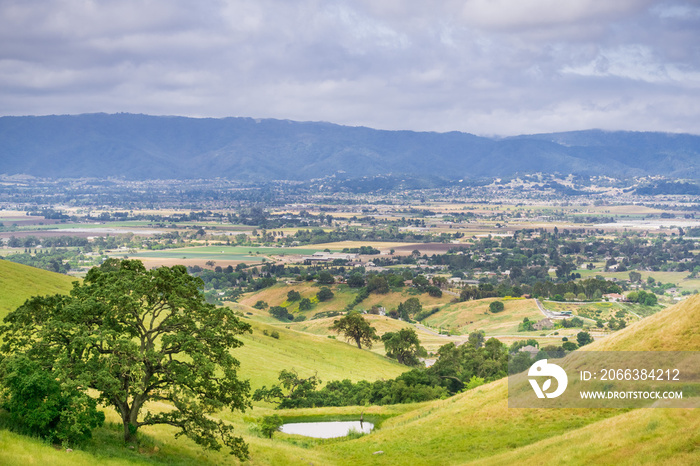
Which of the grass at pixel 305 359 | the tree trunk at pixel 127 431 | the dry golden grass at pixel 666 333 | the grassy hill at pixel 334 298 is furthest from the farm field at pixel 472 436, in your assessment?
the grassy hill at pixel 334 298

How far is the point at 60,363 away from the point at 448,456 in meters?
19.2

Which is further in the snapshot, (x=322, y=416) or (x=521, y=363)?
(x=322, y=416)

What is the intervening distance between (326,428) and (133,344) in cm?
2607

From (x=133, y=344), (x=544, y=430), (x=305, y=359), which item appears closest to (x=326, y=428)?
(x=544, y=430)

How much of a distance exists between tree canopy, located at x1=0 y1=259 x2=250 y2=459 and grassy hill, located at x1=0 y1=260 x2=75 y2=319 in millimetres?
29477

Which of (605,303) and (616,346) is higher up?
(616,346)

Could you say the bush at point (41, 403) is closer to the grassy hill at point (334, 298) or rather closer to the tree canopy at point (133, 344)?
the tree canopy at point (133, 344)

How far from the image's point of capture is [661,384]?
32.6 metres

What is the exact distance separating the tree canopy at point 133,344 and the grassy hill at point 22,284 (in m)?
29.5

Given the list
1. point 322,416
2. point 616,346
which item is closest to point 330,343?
point 322,416

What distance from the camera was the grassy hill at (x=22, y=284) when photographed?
60.2 m

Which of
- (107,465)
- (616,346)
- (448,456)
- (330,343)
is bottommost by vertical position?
(330,343)

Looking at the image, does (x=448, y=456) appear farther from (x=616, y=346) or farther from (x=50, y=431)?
(x=50, y=431)

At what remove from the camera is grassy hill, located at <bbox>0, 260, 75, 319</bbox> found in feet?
197
